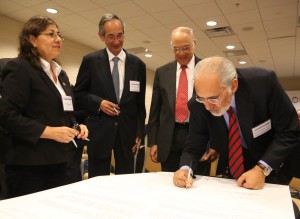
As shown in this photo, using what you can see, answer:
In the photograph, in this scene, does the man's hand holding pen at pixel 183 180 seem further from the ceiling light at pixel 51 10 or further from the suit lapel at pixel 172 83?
the ceiling light at pixel 51 10

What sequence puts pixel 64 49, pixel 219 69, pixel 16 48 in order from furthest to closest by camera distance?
1. pixel 64 49
2. pixel 16 48
3. pixel 219 69

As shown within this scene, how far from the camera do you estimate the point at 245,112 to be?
1.34m

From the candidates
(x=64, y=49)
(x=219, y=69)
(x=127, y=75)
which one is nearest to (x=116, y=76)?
(x=127, y=75)

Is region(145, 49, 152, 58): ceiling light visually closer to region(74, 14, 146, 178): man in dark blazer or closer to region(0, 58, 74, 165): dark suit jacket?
region(74, 14, 146, 178): man in dark blazer

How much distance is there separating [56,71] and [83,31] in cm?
457

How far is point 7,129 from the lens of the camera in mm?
1429

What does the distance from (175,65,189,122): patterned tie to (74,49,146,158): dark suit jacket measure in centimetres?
27

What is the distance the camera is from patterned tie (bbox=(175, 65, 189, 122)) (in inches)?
75.4

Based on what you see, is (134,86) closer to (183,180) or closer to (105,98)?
(105,98)

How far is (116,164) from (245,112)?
0.96m

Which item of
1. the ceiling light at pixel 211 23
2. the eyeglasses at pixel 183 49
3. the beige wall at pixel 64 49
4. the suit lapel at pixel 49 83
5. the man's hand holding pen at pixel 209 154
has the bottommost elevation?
the man's hand holding pen at pixel 209 154

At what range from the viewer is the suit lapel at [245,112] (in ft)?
4.38

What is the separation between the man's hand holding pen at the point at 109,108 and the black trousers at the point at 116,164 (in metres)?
0.19

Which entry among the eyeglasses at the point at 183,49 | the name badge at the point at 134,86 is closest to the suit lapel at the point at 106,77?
the name badge at the point at 134,86
